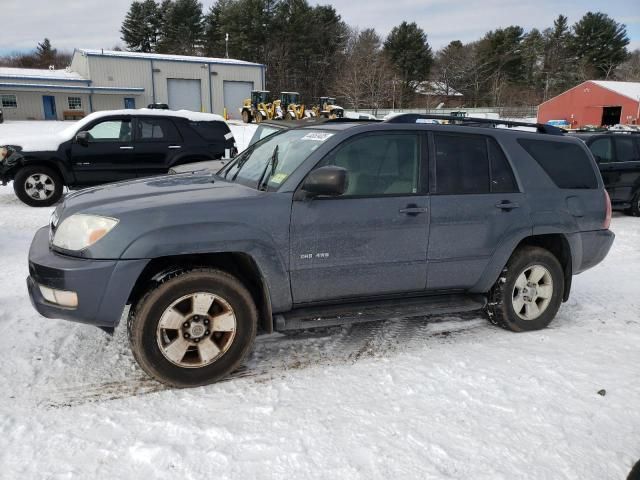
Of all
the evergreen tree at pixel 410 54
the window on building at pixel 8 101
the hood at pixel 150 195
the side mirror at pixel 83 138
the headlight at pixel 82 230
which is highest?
the evergreen tree at pixel 410 54

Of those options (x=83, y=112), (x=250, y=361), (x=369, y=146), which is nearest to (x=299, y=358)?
(x=250, y=361)

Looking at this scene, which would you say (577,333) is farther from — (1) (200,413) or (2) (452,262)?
(1) (200,413)

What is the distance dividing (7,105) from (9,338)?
38.7 meters

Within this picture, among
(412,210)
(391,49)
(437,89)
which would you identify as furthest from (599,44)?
(412,210)

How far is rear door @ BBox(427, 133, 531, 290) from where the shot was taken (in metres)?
3.88

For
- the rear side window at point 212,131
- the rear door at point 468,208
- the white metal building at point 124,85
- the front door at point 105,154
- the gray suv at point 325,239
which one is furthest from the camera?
the white metal building at point 124,85

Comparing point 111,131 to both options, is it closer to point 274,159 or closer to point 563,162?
point 274,159

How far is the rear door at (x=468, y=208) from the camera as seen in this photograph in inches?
153

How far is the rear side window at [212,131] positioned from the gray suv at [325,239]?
19.1 feet

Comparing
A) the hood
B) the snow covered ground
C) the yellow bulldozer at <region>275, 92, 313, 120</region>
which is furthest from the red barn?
the hood

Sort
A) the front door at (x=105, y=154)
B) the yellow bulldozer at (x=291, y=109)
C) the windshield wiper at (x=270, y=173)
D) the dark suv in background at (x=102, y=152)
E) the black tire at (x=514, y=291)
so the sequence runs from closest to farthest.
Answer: the windshield wiper at (x=270, y=173), the black tire at (x=514, y=291), the dark suv in background at (x=102, y=152), the front door at (x=105, y=154), the yellow bulldozer at (x=291, y=109)

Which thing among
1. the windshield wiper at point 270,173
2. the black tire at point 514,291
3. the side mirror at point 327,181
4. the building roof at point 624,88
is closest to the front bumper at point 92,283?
the windshield wiper at point 270,173

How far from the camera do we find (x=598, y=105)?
4203 centimetres

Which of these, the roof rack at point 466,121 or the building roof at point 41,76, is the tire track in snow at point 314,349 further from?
the building roof at point 41,76
